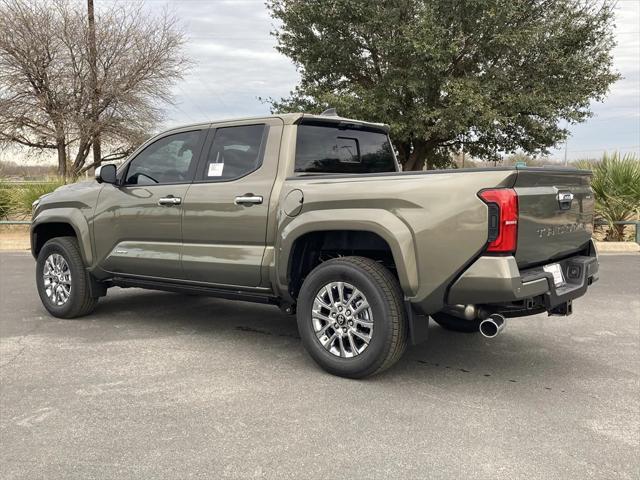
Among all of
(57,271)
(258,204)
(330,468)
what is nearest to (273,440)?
(330,468)

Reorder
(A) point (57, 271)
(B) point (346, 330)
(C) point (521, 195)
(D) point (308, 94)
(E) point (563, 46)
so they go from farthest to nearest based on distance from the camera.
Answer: (D) point (308, 94), (E) point (563, 46), (A) point (57, 271), (B) point (346, 330), (C) point (521, 195)

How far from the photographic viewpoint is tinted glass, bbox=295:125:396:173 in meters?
4.92

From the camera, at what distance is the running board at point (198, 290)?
492cm

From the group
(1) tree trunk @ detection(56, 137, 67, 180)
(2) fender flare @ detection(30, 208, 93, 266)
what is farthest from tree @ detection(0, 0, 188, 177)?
(2) fender flare @ detection(30, 208, 93, 266)

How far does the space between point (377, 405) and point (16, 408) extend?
7.31ft

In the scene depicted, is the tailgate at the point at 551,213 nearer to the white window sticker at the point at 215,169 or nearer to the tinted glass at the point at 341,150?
the tinted glass at the point at 341,150

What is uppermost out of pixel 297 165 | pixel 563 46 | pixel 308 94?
pixel 563 46

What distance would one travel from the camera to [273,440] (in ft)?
10.8

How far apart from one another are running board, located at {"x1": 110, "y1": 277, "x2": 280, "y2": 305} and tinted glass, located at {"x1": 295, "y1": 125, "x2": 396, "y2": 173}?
108 cm

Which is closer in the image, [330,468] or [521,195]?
[330,468]

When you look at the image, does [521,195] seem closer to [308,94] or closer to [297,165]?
[297,165]

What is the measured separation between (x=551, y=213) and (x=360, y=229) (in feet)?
4.18

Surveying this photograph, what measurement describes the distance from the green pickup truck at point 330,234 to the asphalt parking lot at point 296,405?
0.42 m

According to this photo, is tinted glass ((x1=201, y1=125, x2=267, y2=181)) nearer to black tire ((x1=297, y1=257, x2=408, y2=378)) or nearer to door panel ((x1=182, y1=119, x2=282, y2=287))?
door panel ((x1=182, y1=119, x2=282, y2=287))
